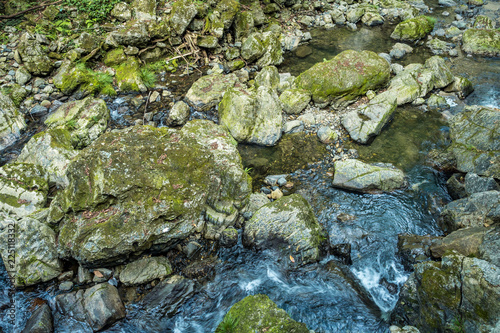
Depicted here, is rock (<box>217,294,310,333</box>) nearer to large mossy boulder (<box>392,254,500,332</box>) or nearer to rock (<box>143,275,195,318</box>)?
rock (<box>143,275,195,318</box>)

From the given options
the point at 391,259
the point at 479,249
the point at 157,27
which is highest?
the point at 157,27

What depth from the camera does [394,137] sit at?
361 inches

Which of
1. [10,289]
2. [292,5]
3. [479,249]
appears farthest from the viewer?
[292,5]

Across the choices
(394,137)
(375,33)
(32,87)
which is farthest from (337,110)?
(32,87)

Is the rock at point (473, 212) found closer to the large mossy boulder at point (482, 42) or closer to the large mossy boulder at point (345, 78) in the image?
the large mossy boulder at point (345, 78)

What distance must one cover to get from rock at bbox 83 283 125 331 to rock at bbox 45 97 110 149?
5282 millimetres

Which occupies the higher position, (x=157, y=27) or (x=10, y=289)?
(x=157, y=27)

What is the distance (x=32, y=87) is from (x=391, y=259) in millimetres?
13190

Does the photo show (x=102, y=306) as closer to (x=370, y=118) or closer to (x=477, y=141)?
(x=370, y=118)

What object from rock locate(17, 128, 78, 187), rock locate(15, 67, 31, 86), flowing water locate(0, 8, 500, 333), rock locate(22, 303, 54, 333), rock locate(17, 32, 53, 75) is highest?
rock locate(17, 32, 53, 75)

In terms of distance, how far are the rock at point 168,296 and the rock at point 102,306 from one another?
49cm

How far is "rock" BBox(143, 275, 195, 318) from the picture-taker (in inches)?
212

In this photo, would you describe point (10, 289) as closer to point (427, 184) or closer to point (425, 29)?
point (427, 184)

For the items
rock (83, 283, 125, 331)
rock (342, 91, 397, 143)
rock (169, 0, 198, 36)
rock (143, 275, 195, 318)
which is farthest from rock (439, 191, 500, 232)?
rock (169, 0, 198, 36)
